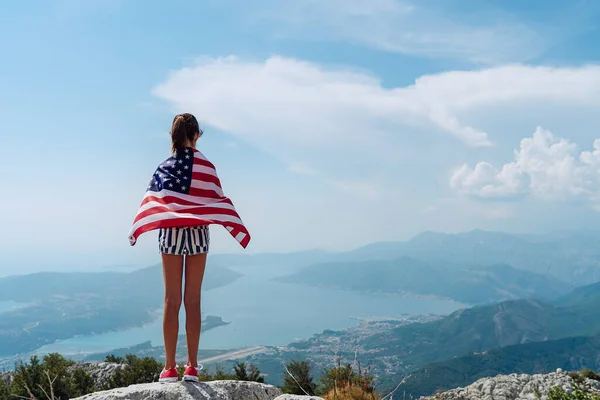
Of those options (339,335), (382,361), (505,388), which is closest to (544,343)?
(382,361)

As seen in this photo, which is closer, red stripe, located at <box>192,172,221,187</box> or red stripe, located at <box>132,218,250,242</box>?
red stripe, located at <box>132,218,250,242</box>

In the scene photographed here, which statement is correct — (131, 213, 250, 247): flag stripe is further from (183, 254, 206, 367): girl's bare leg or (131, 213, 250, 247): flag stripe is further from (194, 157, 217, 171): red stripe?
(194, 157, 217, 171): red stripe

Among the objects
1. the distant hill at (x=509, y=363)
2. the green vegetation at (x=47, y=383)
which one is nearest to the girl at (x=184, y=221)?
the green vegetation at (x=47, y=383)

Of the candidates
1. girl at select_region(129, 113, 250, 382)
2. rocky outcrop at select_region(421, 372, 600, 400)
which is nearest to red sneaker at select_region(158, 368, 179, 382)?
girl at select_region(129, 113, 250, 382)

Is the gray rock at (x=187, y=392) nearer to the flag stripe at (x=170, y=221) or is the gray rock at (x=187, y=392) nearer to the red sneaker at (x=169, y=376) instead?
the red sneaker at (x=169, y=376)

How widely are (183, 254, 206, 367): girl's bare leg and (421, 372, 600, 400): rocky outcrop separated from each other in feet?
49.4

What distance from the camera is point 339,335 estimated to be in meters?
187

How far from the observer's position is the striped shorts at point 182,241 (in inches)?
163

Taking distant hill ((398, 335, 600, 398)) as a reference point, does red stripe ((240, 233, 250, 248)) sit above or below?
above

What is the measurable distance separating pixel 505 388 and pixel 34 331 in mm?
218280

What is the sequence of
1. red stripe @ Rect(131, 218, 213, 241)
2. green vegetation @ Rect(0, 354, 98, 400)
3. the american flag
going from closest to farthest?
red stripe @ Rect(131, 218, 213, 241) → the american flag → green vegetation @ Rect(0, 354, 98, 400)

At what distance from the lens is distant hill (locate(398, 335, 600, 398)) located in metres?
92.6

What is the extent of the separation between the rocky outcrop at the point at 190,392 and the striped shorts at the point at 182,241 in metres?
1.22

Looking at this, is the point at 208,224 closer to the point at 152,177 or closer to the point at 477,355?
the point at 152,177
